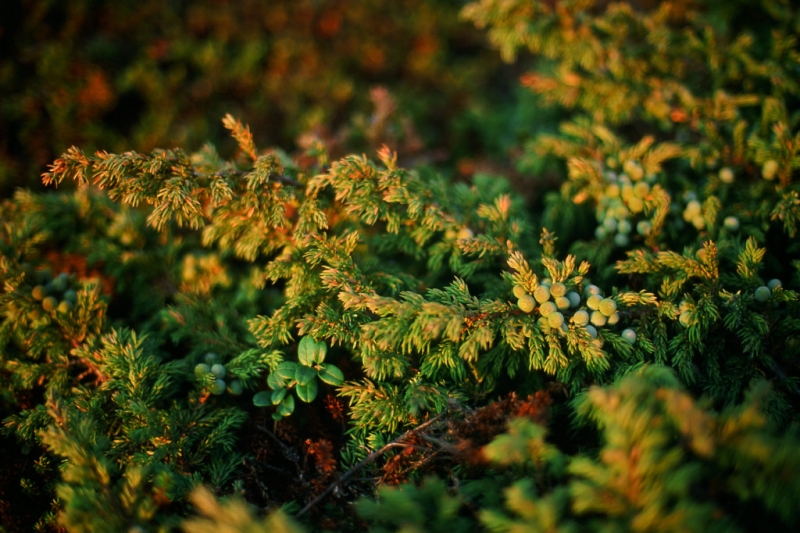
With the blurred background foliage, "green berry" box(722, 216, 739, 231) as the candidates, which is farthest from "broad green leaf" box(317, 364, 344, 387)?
"green berry" box(722, 216, 739, 231)

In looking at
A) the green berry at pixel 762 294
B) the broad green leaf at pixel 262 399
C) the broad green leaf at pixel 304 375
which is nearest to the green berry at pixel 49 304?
the broad green leaf at pixel 262 399

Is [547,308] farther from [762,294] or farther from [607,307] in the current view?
[762,294]

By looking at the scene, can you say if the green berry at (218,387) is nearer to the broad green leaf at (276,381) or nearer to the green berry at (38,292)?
the broad green leaf at (276,381)

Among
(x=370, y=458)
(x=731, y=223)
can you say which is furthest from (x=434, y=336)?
(x=731, y=223)

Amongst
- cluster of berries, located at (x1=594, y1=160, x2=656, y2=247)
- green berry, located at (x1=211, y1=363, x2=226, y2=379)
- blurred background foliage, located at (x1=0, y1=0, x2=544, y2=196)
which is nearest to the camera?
green berry, located at (x1=211, y1=363, x2=226, y2=379)

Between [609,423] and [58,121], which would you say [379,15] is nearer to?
[58,121]

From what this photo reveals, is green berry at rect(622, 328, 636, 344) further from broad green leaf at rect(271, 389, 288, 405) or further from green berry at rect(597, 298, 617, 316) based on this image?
broad green leaf at rect(271, 389, 288, 405)
